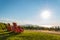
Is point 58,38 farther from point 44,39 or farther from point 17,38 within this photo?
point 17,38

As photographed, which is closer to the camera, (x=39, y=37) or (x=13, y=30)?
(x=39, y=37)

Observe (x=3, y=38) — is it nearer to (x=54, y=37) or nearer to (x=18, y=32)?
(x=18, y=32)

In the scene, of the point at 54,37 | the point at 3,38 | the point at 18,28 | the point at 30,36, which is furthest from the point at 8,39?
the point at 54,37

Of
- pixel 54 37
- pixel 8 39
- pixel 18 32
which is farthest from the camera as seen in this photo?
pixel 18 32

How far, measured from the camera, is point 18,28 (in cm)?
2334

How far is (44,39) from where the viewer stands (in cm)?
1945

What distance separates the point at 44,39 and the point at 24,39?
267 centimetres

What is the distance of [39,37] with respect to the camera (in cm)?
2008

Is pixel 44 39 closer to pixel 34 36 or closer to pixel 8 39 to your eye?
pixel 34 36

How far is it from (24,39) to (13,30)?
16.3ft

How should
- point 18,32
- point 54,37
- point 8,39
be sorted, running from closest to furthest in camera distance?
point 8,39
point 54,37
point 18,32

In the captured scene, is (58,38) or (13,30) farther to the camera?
(13,30)

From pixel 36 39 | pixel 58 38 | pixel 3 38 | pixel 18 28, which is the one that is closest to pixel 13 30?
pixel 18 28

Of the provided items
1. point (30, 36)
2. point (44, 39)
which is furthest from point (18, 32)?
point (44, 39)
